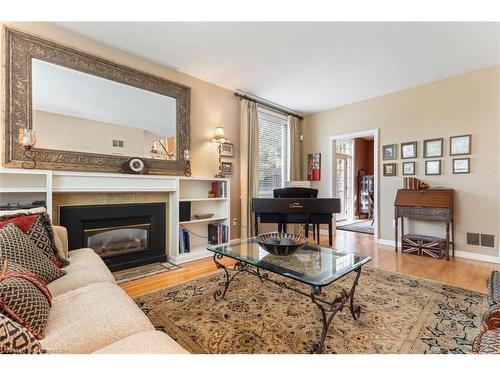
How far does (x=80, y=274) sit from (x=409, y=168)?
15.0ft

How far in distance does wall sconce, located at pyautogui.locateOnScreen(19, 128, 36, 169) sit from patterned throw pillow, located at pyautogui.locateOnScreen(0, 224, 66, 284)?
1.09 m

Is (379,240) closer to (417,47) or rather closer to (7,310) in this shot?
(417,47)

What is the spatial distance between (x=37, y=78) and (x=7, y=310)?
2463 millimetres

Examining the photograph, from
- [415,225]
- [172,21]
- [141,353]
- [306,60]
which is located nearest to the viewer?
[141,353]

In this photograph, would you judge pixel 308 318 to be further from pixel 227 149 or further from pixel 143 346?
pixel 227 149

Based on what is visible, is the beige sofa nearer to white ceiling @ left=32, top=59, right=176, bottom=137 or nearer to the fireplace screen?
the fireplace screen

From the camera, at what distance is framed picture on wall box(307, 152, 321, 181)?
527 cm

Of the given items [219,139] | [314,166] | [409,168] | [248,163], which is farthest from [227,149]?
[409,168]

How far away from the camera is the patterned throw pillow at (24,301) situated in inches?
35.0

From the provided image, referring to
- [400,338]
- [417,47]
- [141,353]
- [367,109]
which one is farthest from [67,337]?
[367,109]

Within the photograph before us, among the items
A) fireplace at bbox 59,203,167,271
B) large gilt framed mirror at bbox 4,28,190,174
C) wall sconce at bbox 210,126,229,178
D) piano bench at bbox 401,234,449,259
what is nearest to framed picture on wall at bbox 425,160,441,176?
piano bench at bbox 401,234,449,259

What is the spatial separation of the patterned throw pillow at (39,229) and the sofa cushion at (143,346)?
1133mm

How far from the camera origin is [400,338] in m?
1.55

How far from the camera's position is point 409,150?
3.93 m
